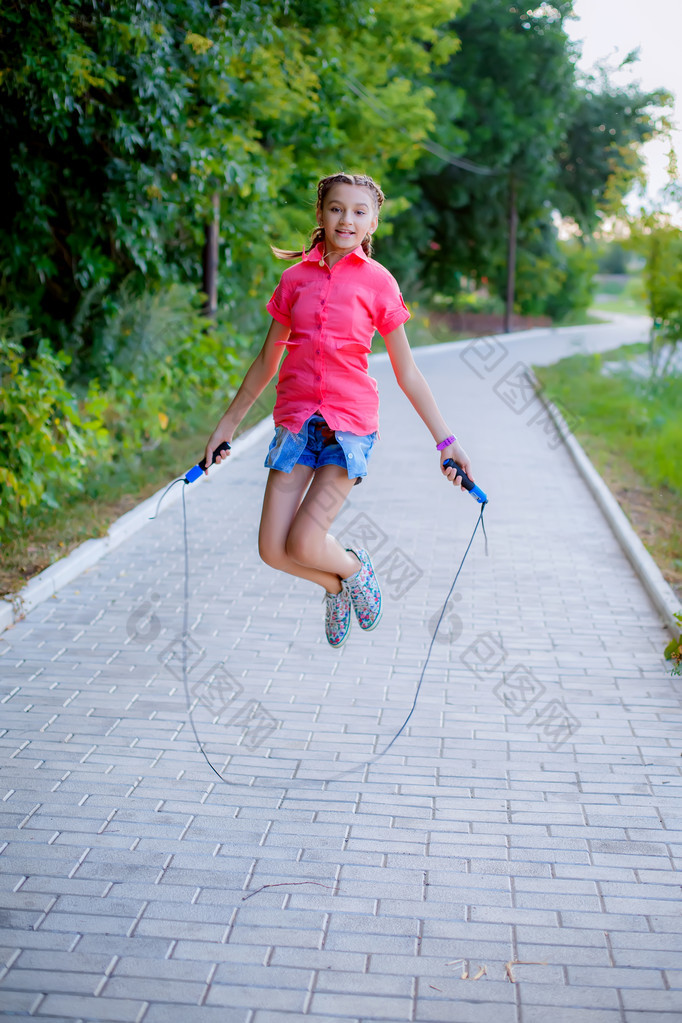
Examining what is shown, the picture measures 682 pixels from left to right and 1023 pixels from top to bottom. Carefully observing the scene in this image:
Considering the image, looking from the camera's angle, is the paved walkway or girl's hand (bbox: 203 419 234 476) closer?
the paved walkway

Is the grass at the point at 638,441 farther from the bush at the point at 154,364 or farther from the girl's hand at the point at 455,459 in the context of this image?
the bush at the point at 154,364

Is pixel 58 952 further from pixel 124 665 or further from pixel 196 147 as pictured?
Result: pixel 196 147

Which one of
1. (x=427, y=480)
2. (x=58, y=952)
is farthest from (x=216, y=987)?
(x=427, y=480)

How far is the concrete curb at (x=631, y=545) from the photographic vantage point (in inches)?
263

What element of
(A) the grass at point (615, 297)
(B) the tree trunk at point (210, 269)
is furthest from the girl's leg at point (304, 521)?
(A) the grass at point (615, 297)

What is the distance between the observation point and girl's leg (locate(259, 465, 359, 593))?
171 inches

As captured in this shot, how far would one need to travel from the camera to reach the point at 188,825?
391cm

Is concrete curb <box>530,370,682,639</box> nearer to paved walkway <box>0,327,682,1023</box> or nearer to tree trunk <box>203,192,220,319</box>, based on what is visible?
paved walkway <box>0,327,682,1023</box>

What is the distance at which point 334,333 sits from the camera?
429 cm

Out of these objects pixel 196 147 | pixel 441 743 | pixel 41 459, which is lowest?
pixel 441 743

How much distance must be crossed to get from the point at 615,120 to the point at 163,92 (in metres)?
32.8

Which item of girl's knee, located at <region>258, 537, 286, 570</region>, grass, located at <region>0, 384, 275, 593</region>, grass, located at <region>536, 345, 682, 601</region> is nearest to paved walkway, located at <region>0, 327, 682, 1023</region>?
grass, located at <region>0, 384, 275, 593</region>

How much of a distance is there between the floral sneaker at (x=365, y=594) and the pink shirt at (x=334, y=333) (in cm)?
71

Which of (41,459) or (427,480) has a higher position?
(41,459)
